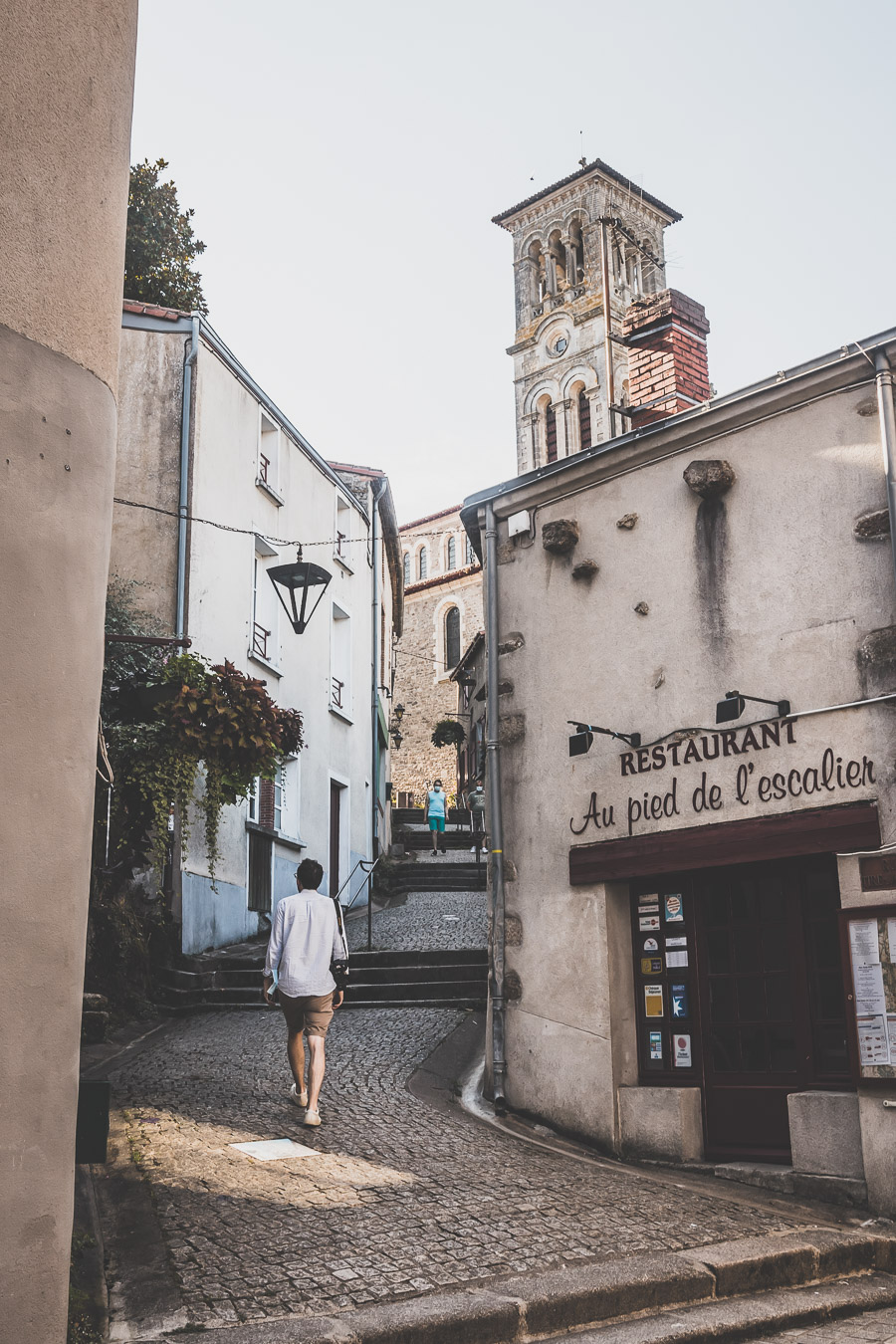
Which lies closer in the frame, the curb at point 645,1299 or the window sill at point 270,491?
the curb at point 645,1299

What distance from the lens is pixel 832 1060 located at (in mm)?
7363

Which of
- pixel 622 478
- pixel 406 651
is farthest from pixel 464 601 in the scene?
pixel 622 478

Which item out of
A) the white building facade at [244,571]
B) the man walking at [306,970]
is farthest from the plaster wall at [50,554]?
the white building facade at [244,571]

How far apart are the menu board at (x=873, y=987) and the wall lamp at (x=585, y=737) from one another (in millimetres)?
2000

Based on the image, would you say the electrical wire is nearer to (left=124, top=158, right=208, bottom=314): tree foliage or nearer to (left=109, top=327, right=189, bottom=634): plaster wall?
(left=109, top=327, right=189, bottom=634): plaster wall

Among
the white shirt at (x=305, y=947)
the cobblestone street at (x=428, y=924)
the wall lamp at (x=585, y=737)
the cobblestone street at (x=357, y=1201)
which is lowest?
the cobblestone street at (x=357, y=1201)

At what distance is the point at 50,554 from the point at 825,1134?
5457mm

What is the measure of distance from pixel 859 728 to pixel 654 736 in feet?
5.07

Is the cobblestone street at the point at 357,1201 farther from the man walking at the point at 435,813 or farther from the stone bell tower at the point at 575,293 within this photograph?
the stone bell tower at the point at 575,293

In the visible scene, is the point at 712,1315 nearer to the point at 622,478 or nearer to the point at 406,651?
the point at 622,478

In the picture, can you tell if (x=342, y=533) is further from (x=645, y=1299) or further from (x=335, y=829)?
(x=645, y=1299)

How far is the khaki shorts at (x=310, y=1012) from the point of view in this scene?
7852 millimetres

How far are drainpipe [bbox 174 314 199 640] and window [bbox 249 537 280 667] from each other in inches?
80.8

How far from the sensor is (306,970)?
7926 millimetres
